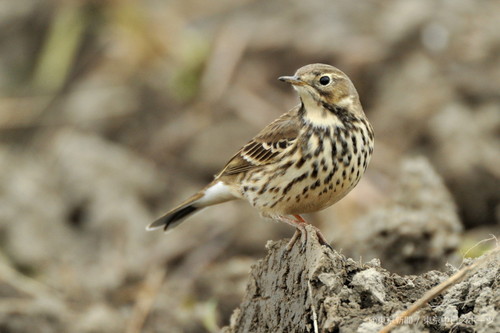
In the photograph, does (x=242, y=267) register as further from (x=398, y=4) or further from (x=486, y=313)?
(x=398, y=4)

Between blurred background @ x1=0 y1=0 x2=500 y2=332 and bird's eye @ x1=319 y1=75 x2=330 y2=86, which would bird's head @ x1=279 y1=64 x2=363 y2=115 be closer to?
bird's eye @ x1=319 y1=75 x2=330 y2=86

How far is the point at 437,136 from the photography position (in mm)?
9531

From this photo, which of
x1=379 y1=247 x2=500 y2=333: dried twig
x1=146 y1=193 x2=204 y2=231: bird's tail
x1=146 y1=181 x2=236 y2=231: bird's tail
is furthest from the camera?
x1=146 y1=193 x2=204 y2=231: bird's tail

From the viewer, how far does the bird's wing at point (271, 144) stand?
5414 mm

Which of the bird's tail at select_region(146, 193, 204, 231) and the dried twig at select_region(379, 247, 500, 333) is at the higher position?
the bird's tail at select_region(146, 193, 204, 231)

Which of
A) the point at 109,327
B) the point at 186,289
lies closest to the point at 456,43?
the point at 186,289

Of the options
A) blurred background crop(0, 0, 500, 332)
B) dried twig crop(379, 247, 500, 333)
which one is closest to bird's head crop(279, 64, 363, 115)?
blurred background crop(0, 0, 500, 332)

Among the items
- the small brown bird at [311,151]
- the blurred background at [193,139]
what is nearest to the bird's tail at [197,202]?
the small brown bird at [311,151]

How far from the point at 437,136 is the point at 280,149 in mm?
4458

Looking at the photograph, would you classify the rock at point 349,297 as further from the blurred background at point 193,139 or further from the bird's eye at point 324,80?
the blurred background at point 193,139

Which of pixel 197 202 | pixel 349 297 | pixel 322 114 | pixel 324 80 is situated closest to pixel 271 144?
pixel 322 114

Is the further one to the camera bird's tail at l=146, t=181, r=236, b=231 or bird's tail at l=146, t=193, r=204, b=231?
bird's tail at l=146, t=193, r=204, b=231

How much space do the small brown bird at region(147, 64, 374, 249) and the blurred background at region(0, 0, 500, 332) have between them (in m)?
1.01

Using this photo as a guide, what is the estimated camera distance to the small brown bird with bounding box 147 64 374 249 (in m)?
Result: 5.15
